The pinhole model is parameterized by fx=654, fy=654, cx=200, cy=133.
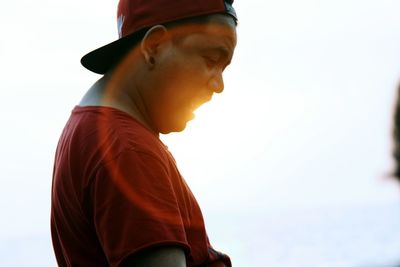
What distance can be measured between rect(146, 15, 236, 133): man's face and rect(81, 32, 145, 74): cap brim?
13 cm

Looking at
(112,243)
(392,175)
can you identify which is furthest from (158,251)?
(392,175)

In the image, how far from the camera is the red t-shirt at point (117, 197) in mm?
1664

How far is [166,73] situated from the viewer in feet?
6.61

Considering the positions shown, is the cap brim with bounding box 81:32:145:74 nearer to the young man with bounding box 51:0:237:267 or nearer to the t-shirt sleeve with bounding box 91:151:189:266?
the young man with bounding box 51:0:237:267

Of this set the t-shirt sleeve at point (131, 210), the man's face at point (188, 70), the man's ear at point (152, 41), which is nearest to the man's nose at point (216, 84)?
the man's face at point (188, 70)

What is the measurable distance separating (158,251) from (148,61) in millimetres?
635

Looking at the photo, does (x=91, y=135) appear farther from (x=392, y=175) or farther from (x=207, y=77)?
(x=392, y=175)

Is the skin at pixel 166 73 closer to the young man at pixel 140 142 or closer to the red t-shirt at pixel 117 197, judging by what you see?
the young man at pixel 140 142

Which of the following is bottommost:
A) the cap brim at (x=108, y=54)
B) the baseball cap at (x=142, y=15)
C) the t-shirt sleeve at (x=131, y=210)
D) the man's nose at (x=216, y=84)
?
the t-shirt sleeve at (x=131, y=210)

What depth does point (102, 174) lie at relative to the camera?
66.9 inches

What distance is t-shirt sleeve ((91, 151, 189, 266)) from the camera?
165cm

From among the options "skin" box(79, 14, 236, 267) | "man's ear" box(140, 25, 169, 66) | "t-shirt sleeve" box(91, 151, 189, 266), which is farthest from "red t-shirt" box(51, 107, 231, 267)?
"man's ear" box(140, 25, 169, 66)

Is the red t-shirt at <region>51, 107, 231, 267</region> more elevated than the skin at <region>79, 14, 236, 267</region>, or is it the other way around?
the skin at <region>79, 14, 236, 267</region>

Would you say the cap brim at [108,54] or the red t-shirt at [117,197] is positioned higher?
the cap brim at [108,54]
